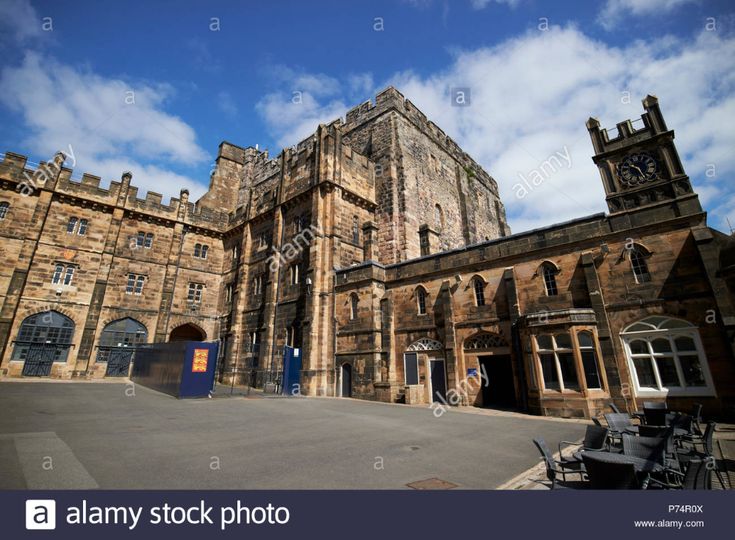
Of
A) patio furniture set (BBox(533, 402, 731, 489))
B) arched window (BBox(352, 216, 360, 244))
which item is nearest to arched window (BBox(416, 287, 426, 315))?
arched window (BBox(352, 216, 360, 244))

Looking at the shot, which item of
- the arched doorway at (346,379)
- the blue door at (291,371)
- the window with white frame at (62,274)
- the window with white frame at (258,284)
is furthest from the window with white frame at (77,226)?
the arched doorway at (346,379)

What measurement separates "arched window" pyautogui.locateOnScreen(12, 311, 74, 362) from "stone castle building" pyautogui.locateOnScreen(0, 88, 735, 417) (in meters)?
0.08

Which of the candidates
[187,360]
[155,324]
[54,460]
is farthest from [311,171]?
[54,460]

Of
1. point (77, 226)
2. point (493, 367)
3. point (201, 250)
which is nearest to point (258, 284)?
point (201, 250)

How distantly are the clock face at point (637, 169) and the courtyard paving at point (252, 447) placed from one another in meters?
10.6

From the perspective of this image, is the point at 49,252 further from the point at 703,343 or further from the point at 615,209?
the point at 703,343

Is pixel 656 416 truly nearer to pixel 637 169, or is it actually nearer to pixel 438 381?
pixel 438 381

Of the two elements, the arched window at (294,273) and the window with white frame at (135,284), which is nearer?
the arched window at (294,273)

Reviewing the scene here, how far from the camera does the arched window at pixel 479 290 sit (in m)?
17.4

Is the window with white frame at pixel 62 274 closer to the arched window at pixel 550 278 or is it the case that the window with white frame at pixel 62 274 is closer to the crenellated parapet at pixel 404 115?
the crenellated parapet at pixel 404 115

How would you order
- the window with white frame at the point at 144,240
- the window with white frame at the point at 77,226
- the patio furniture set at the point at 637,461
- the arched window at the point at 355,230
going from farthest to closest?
the window with white frame at the point at 144,240, the window with white frame at the point at 77,226, the arched window at the point at 355,230, the patio furniture set at the point at 637,461

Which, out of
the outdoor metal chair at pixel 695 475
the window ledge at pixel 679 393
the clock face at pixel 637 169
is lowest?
the outdoor metal chair at pixel 695 475

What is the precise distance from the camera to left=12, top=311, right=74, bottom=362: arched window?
23.3m

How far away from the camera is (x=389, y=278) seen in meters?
21.3
